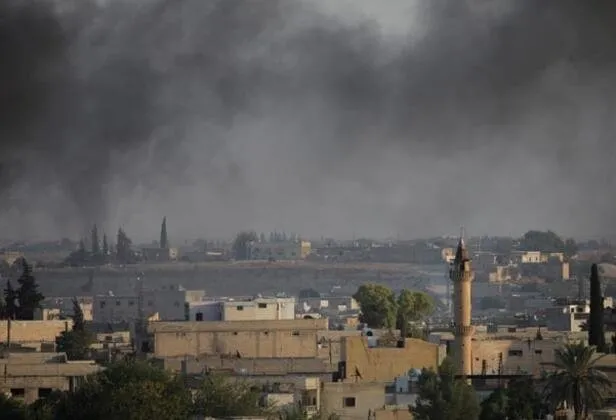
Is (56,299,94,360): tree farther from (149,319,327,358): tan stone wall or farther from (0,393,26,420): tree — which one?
(0,393,26,420): tree

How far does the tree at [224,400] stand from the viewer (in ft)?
112

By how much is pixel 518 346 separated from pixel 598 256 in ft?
201

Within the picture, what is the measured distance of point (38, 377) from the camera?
39.6 meters

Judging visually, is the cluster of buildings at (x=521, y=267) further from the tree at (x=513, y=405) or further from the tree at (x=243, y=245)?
the tree at (x=513, y=405)

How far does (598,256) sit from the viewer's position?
351 feet

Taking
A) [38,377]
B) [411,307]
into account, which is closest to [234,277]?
[411,307]

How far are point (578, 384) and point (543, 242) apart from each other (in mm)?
82734

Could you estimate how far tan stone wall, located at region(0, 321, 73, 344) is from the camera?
1933 inches

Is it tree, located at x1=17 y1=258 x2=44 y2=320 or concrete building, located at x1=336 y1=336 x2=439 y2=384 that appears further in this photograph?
tree, located at x1=17 y1=258 x2=44 y2=320

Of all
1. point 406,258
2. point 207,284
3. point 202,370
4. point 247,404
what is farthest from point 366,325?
point 406,258

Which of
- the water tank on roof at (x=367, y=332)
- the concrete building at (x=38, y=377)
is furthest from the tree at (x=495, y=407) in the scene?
the water tank on roof at (x=367, y=332)

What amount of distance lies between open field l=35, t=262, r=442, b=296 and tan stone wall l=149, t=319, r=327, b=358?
44.4 meters

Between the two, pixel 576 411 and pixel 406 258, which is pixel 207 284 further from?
pixel 576 411

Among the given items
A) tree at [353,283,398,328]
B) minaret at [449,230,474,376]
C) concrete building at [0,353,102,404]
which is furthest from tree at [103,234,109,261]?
concrete building at [0,353,102,404]
